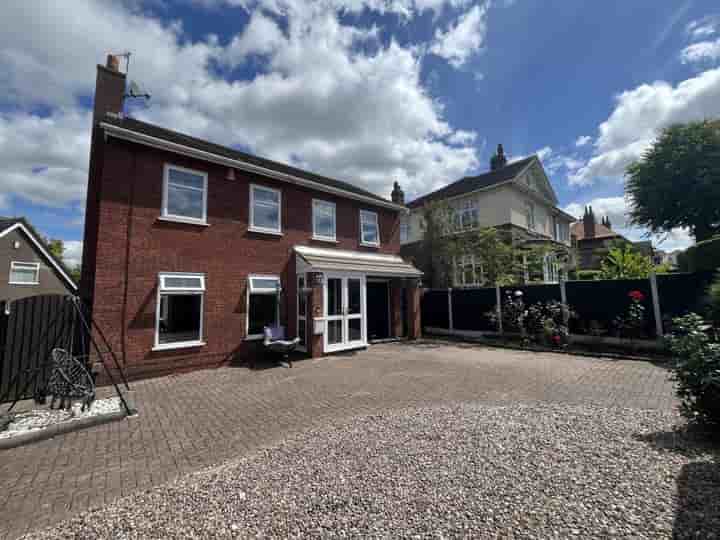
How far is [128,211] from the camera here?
796 centimetres

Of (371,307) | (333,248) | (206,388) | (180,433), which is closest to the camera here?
(180,433)

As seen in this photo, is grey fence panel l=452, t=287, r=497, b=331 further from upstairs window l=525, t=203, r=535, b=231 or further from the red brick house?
upstairs window l=525, t=203, r=535, b=231

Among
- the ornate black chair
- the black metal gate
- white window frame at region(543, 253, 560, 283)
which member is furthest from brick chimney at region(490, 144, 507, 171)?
the black metal gate

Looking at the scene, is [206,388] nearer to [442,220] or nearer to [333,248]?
[333,248]

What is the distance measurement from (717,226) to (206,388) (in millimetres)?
23630

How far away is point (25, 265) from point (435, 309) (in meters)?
21.7

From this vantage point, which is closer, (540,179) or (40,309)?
(40,309)

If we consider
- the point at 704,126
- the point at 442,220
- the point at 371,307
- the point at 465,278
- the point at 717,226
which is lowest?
the point at 371,307

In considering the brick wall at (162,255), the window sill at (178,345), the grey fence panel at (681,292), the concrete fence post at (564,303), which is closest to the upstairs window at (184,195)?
the brick wall at (162,255)

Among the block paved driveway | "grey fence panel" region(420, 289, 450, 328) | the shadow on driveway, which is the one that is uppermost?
"grey fence panel" region(420, 289, 450, 328)

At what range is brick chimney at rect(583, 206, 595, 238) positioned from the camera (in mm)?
36250

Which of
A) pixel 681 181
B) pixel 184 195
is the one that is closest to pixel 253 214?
pixel 184 195

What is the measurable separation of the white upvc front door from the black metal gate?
6.48 m

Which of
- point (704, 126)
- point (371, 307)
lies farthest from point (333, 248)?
point (704, 126)
